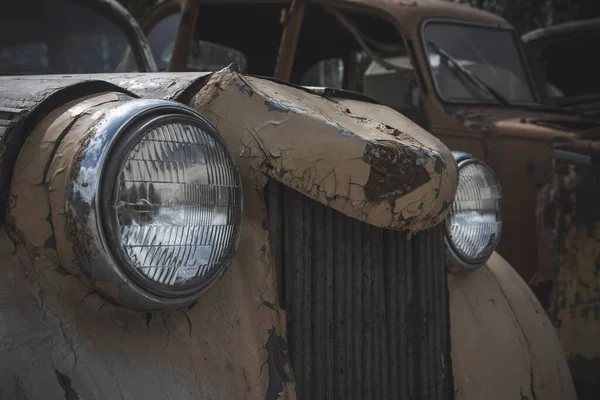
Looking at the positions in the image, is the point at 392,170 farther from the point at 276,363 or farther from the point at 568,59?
the point at 568,59

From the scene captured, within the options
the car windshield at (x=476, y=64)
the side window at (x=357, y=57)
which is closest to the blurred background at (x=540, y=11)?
the car windshield at (x=476, y=64)

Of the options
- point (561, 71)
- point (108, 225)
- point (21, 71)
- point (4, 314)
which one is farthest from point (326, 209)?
point (561, 71)

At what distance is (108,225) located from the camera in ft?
3.95

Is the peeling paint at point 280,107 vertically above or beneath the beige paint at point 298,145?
above

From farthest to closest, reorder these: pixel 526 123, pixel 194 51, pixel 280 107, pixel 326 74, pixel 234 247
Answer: pixel 326 74, pixel 194 51, pixel 526 123, pixel 280 107, pixel 234 247

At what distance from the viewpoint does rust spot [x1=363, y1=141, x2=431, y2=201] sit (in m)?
1.54

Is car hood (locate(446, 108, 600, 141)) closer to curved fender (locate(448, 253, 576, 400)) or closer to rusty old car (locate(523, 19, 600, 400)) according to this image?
rusty old car (locate(523, 19, 600, 400))

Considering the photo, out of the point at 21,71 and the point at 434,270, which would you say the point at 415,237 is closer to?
the point at 434,270

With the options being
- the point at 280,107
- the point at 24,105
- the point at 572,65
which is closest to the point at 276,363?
the point at 280,107

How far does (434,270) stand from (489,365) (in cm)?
34

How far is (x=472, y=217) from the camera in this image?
6.80 ft

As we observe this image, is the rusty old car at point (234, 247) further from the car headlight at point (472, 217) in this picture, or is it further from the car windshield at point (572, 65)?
the car windshield at point (572, 65)

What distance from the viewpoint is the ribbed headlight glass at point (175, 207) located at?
4.10 feet

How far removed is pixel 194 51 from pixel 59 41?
61.5 inches
